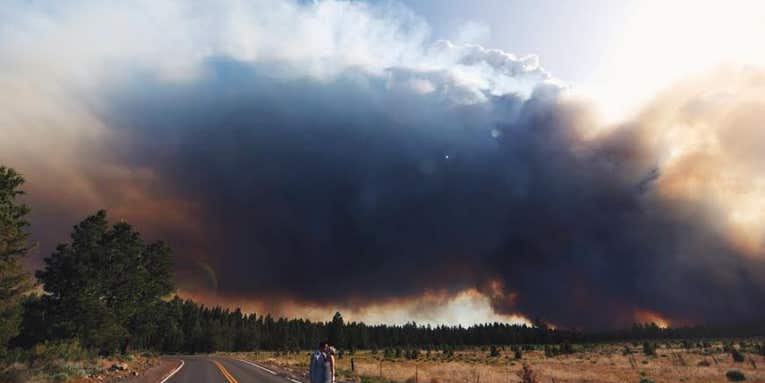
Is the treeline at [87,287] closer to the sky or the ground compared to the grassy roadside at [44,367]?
closer to the sky

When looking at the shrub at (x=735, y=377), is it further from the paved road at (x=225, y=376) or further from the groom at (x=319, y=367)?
the groom at (x=319, y=367)

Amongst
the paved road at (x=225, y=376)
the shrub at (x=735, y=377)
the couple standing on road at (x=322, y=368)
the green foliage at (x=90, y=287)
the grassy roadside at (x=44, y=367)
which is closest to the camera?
the couple standing on road at (x=322, y=368)

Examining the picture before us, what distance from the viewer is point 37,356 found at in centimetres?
2516

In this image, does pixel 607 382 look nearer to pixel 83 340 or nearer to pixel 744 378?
pixel 744 378

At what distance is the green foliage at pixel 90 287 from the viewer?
3769 cm

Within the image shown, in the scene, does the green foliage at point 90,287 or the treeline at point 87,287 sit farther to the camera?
the green foliage at point 90,287

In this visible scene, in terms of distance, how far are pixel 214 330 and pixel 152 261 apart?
82735 mm

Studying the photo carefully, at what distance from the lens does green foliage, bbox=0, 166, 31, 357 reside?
2461 cm

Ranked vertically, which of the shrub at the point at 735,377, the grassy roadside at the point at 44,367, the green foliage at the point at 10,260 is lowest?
the shrub at the point at 735,377

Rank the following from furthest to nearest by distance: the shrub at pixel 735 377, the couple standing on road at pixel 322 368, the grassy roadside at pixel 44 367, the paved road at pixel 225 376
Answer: the shrub at pixel 735 377, the paved road at pixel 225 376, the grassy roadside at pixel 44 367, the couple standing on road at pixel 322 368

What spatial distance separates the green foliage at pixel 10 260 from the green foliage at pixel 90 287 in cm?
1229

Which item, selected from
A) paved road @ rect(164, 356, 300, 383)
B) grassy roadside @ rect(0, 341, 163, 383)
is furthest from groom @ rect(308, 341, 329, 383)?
grassy roadside @ rect(0, 341, 163, 383)

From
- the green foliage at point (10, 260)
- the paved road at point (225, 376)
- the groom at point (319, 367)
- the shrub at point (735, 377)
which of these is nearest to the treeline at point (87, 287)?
the green foliage at point (10, 260)

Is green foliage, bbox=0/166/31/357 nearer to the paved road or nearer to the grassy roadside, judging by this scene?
the grassy roadside
